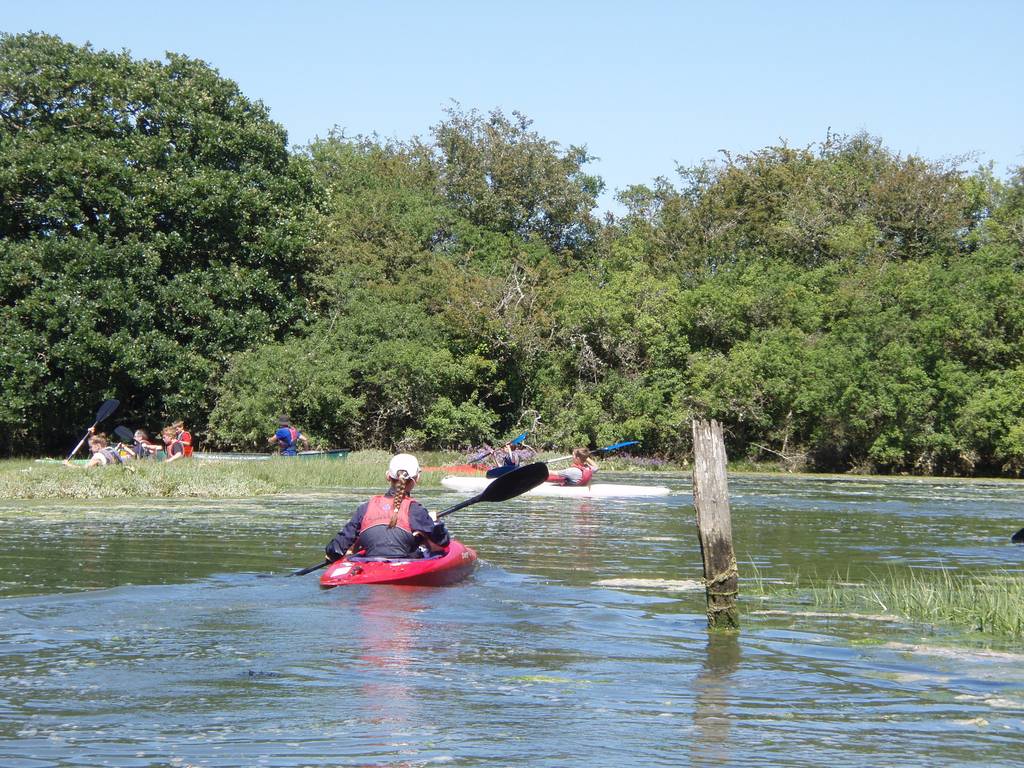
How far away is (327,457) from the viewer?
27250 millimetres

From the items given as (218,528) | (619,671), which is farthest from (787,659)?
(218,528)

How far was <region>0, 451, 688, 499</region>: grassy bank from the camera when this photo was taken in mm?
19688

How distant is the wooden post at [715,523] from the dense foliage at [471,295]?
23.5 meters

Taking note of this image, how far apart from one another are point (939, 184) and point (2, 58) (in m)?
27.8

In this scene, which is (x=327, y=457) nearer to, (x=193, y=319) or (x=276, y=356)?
(x=276, y=356)

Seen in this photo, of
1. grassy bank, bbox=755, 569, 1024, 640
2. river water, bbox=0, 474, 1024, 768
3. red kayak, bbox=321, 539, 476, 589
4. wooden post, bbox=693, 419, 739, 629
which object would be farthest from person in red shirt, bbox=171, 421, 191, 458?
wooden post, bbox=693, 419, 739, 629

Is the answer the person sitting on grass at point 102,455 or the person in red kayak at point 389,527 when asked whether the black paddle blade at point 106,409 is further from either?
→ the person in red kayak at point 389,527

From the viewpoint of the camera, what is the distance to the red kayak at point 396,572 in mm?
10617

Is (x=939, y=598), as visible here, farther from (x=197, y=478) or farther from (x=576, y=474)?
(x=576, y=474)

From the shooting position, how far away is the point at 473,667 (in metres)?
7.70

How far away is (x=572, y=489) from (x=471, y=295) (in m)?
13.9

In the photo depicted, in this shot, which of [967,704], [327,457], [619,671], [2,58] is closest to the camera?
[967,704]

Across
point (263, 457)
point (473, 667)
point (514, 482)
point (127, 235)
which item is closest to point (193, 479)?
point (263, 457)

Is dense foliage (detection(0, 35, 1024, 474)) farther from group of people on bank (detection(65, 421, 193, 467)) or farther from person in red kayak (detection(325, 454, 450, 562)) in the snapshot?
person in red kayak (detection(325, 454, 450, 562))
